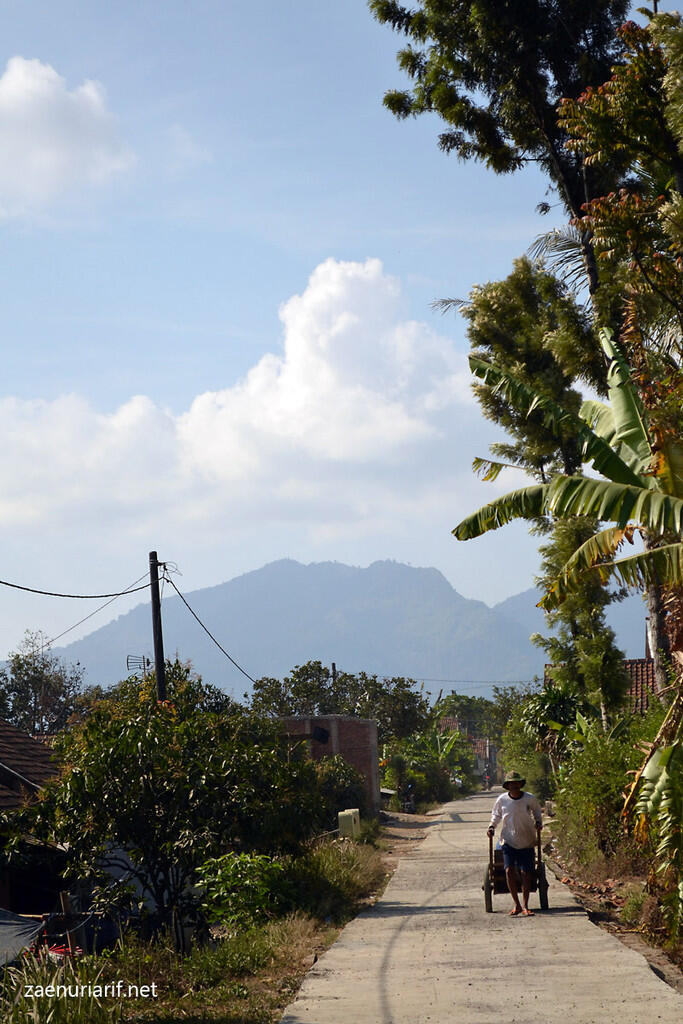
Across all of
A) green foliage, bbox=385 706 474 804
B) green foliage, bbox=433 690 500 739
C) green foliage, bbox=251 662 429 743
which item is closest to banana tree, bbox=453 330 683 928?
green foliage, bbox=385 706 474 804

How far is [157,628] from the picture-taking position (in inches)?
993

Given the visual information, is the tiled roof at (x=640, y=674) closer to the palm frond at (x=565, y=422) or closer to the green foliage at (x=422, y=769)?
the green foliage at (x=422, y=769)

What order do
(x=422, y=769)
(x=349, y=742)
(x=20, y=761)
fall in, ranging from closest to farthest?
(x=20, y=761)
(x=349, y=742)
(x=422, y=769)

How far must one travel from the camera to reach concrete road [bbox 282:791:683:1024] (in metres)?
8.38

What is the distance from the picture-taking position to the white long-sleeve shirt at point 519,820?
1316 centimetres

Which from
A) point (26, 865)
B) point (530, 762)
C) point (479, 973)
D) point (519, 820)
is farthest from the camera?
point (530, 762)

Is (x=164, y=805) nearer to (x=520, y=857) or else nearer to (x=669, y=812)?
(x=520, y=857)

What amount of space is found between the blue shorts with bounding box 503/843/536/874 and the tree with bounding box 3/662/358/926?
3106mm

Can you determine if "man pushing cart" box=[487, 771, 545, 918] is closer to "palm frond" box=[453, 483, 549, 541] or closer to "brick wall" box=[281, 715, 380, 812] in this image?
"palm frond" box=[453, 483, 549, 541]

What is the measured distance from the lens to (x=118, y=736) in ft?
47.0

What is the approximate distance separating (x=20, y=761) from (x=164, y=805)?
21.2 ft

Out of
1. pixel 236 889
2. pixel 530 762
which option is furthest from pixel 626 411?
pixel 530 762

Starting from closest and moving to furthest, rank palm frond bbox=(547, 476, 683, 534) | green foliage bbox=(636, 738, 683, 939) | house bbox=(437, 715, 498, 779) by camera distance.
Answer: palm frond bbox=(547, 476, 683, 534), green foliage bbox=(636, 738, 683, 939), house bbox=(437, 715, 498, 779)

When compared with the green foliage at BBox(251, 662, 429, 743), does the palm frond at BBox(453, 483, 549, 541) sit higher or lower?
higher
